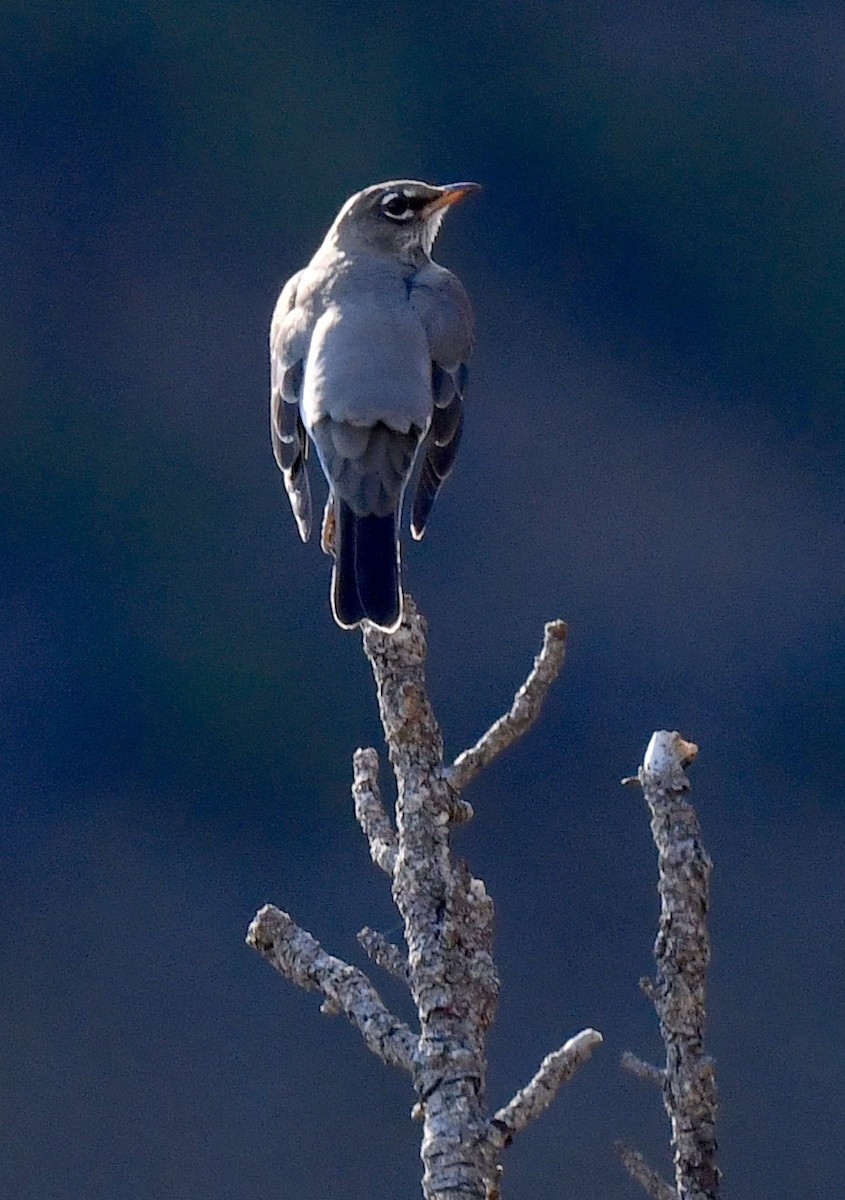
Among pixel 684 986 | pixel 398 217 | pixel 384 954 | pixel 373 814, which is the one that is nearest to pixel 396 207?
pixel 398 217

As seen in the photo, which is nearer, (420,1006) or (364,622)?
(420,1006)

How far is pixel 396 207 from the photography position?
3.46 m

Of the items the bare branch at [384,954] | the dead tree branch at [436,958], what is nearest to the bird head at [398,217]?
the dead tree branch at [436,958]

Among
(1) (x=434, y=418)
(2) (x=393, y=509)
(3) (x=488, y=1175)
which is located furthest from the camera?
(1) (x=434, y=418)

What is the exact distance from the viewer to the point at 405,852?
1605 millimetres

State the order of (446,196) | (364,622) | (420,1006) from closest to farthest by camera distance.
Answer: (420,1006) < (364,622) < (446,196)

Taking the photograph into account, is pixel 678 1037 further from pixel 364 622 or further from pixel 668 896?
pixel 364 622

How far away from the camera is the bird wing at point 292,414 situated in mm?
2928

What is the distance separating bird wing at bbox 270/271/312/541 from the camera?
293cm

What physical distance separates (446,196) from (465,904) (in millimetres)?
2183

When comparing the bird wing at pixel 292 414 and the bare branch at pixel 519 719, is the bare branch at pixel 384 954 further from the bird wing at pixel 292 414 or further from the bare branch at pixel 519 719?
the bird wing at pixel 292 414

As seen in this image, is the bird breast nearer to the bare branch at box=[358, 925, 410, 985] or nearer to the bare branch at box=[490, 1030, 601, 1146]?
the bare branch at box=[358, 925, 410, 985]

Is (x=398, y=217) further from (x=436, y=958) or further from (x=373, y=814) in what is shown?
(x=436, y=958)

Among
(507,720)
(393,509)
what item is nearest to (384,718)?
(507,720)
